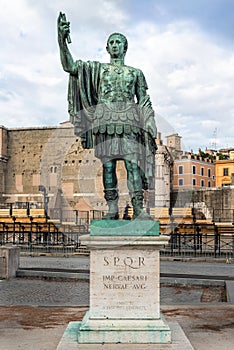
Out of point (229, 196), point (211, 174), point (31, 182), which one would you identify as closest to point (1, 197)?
point (31, 182)

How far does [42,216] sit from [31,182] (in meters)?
38.8

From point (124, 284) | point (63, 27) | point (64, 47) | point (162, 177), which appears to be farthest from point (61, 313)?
point (162, 177)

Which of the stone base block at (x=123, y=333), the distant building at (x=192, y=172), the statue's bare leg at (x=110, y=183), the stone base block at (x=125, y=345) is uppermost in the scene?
the distant building at (x=192, y=172)

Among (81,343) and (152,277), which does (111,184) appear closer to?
(152,277)

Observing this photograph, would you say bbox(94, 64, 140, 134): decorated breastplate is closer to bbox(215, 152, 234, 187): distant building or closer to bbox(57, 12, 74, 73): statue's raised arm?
bbox(57, 12, 74, 73): statue's raised arm

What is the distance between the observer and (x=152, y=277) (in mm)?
6008

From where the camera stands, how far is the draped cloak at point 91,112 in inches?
259

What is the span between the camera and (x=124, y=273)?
19.7 feet

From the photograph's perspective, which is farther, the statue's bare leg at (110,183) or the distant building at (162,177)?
the distant building at (162,177)

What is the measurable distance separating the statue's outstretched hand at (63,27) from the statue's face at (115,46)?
0.63 metres

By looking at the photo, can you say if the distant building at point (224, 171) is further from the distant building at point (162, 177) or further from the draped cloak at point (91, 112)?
the draped cloak at point (91, 112)

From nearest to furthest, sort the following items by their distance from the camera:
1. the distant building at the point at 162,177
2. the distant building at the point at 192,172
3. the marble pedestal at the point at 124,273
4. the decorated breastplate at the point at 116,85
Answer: the marble pedestal at the point at 124,273, the decorated breastplate at the point at 116,85, the distant building at the point at 162,177, the distant building at the point at 192,172

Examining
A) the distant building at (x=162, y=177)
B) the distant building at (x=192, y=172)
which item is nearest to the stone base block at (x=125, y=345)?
the distant building at (x=162, y=177)

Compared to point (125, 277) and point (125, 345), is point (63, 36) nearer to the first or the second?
point (125, 277)
